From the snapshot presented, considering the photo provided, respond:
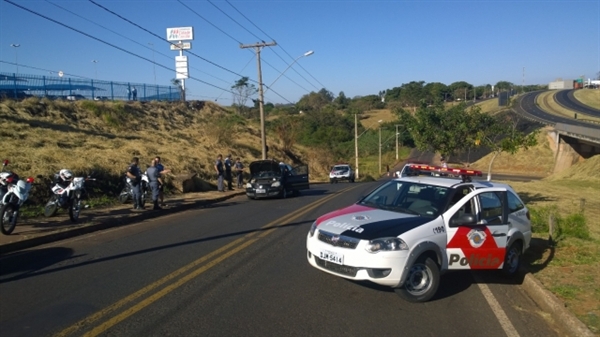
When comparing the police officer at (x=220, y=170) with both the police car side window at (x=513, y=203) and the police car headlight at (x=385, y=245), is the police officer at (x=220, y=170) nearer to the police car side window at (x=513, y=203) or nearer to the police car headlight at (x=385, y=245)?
the police car side window at (x=513, y=203)

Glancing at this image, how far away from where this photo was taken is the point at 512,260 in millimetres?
8453

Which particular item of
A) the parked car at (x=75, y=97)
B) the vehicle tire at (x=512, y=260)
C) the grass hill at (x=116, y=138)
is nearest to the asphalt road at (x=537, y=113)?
the grass hill at (x=116, y=138)

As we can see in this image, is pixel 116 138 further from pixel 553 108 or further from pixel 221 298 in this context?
pixel 553 108

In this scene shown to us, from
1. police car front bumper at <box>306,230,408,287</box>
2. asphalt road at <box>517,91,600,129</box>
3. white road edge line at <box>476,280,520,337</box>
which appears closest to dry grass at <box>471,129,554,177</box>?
asphalt road at <box>517,91,600,129</box>

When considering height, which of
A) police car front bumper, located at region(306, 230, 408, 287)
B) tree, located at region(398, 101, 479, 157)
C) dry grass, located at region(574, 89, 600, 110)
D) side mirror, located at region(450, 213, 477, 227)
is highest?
dry grass, located at region(574, 89, 600, 110)

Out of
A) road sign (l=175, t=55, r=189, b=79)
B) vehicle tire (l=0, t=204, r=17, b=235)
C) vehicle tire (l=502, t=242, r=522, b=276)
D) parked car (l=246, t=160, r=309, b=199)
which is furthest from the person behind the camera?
road sign (l=175, t=55, r=189, b=79)

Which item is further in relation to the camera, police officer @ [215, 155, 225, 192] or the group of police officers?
police officer @ [215, 155, 225, 192]

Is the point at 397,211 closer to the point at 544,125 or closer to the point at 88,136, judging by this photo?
the point at 88,136

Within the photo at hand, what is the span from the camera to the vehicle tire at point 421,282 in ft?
22.7

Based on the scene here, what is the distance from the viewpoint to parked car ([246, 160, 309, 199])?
2241 cm

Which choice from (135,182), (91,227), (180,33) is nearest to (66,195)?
(91,227)

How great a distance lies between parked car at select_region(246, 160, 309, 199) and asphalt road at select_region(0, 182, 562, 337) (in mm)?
11492

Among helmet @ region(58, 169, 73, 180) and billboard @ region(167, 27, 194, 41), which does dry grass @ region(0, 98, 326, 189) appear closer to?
helmet @ region(58, 169, 73, 180)

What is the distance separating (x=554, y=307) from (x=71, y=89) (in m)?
34.3
